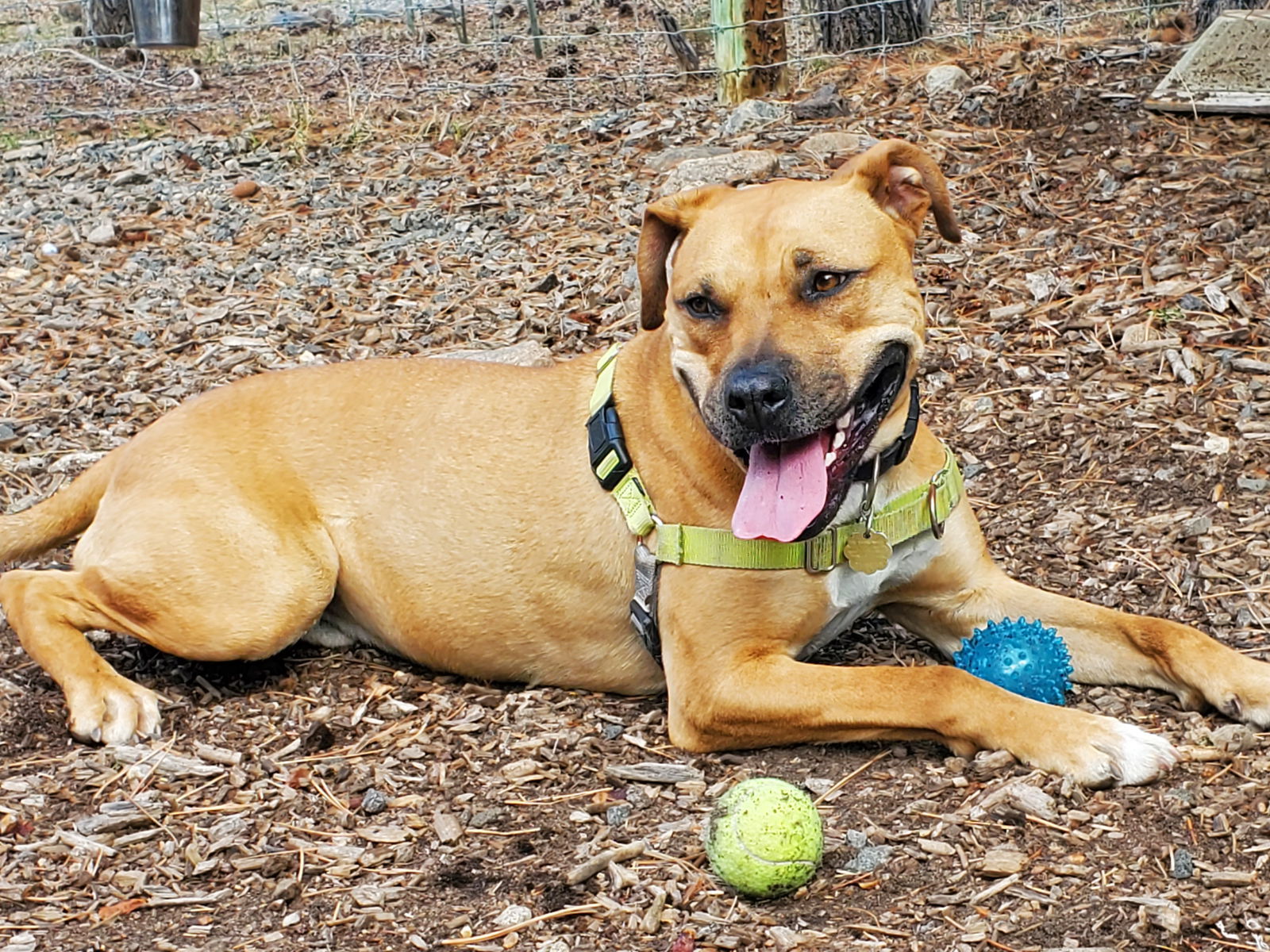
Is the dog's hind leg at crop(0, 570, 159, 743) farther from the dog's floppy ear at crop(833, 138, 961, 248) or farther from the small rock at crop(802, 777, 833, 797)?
the dog's floppy ear at crop(833, 138, 961, 248)

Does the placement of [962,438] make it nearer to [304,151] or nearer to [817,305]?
[817,305]

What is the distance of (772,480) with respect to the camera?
3.85 metres

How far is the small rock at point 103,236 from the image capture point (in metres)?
8.47

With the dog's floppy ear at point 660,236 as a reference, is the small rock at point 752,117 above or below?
above

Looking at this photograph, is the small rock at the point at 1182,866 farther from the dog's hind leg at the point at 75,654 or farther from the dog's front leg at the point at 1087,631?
the dog's hind leg at the point at 75,654

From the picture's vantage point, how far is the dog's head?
373 cm

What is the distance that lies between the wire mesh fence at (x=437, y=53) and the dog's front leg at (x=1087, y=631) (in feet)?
16.8

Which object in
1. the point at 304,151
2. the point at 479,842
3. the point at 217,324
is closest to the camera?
the point at 479,842

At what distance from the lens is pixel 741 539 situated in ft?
13.0

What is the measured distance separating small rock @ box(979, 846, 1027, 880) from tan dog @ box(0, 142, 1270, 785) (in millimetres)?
363

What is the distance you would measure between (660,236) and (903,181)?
2.35 ft

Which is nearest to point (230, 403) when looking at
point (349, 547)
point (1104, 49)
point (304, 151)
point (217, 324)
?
point (349, 547)

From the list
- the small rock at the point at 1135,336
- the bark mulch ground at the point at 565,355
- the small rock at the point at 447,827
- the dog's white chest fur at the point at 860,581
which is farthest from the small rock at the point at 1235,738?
the small rock at the point at 1135,336

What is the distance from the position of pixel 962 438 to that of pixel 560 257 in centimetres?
260
